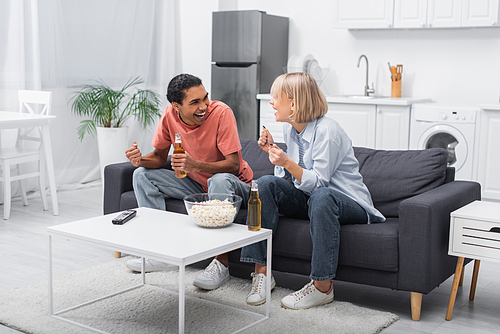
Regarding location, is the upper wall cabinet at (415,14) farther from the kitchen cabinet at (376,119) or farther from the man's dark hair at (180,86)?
the man's dark hair at (180,86)

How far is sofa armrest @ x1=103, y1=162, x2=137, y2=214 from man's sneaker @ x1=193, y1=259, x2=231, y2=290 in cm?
69

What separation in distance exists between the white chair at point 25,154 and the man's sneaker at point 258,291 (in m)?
2.15

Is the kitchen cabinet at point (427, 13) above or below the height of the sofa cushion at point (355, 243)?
above

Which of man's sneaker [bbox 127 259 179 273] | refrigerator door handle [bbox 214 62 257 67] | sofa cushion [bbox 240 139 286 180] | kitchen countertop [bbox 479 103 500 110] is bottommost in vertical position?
man's sneaker [bbox 127 259 179 273]

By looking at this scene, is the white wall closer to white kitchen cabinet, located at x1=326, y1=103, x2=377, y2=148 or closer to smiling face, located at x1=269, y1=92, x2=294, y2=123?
white kitchen cabinet, located at x1=326, y1=103, x2=377, y2=148

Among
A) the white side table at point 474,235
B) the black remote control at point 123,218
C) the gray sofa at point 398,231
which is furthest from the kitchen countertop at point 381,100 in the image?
the black remote control at point 123,218

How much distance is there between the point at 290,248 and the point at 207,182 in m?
0.51

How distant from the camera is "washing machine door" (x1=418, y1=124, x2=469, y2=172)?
4.60 meters

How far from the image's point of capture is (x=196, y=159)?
2754 mm

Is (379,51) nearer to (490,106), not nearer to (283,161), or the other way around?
(490,106)

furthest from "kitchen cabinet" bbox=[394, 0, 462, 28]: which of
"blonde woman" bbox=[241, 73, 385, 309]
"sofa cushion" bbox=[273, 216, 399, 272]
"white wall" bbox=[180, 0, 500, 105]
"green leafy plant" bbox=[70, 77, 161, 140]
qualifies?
"sofa cushion" bbox=[273, 216, 399, 272]

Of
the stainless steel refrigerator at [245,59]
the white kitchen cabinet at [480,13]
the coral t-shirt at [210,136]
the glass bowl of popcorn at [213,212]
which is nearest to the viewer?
the glass bowl of popcorn at [213,212]

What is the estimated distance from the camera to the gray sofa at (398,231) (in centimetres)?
221

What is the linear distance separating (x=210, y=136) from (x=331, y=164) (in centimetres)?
63
